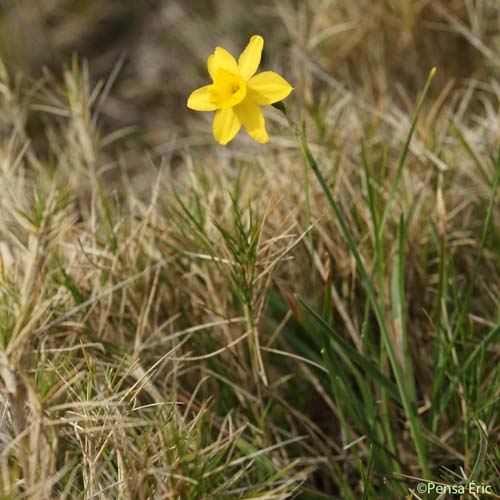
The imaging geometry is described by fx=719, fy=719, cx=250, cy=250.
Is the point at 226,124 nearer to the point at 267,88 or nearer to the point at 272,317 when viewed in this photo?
the point at 267,88

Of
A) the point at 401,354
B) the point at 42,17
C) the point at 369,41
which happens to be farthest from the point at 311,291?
the point at 42,17

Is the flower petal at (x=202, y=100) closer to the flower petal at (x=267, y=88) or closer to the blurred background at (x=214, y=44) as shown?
the flower petal at (x=267, y=88)

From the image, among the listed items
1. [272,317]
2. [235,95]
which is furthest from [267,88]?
[272,317]

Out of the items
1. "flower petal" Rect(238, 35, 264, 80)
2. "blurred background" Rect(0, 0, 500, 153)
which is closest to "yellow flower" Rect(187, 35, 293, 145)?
"flower petal" Rect(238, 35, 264, 80)

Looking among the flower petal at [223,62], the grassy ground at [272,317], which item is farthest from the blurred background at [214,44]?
the flower petal at [223,62]

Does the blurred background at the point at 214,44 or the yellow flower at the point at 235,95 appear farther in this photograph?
the blurred background at the point at 214,44
